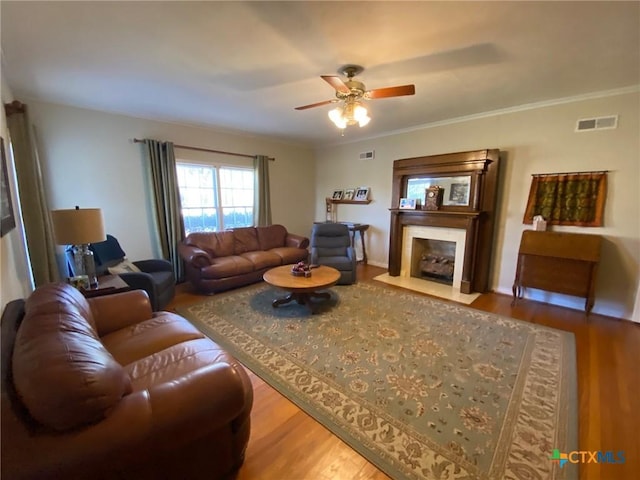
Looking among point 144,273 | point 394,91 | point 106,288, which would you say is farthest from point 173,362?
point 394,91

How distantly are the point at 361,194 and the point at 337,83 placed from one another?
3323mm

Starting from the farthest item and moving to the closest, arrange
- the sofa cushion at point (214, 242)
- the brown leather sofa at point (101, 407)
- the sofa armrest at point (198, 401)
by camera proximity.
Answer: the sofa cushion at point (214, 242) → the sofa armrest at point (198, 401) → the brown leather sofa at point (101, 407)

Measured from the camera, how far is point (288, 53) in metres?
2.11

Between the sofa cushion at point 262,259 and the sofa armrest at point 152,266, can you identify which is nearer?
the sofa armrest at point 152,266

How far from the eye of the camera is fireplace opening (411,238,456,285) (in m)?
4.35

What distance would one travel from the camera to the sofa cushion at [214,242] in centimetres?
410

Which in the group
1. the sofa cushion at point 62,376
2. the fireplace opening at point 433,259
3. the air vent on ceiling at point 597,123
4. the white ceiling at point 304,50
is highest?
the white ceiling at point 304,50

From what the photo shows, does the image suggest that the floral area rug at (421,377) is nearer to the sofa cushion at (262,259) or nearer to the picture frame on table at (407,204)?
the sofa cushion at (262,259)

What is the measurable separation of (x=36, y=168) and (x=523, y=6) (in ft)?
14.3

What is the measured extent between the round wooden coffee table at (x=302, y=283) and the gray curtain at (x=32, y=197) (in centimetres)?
232

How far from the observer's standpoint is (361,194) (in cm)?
531

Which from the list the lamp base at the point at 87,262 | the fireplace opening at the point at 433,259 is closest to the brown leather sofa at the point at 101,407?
the lamp base at the point at 87,262

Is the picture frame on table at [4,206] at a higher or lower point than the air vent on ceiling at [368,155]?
lower

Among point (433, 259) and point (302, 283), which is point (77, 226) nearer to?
point (302, 283)
